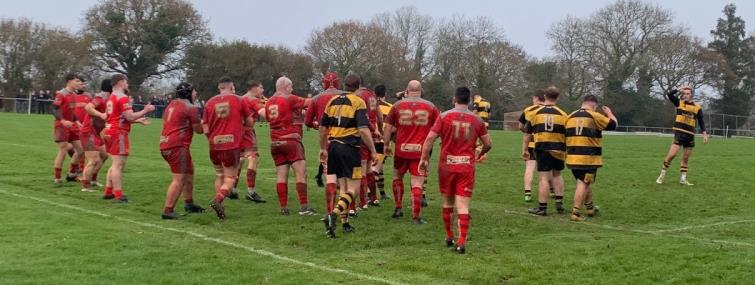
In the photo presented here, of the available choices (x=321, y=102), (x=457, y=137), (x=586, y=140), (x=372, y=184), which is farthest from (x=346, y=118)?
(x=586, y=140)

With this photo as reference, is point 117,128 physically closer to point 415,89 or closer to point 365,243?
point 415,89

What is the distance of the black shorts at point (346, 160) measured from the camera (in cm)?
1017

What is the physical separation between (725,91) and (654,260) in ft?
262

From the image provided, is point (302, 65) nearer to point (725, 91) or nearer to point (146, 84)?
point (146, 84)

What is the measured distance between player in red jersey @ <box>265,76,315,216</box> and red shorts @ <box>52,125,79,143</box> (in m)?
5.58

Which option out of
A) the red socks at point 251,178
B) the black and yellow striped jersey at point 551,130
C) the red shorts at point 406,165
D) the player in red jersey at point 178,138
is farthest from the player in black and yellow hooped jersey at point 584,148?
the player in red jersey at point 178,138

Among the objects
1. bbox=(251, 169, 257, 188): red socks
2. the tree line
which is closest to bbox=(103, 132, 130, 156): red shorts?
bbox=(251, 169, 257, 188): red socks

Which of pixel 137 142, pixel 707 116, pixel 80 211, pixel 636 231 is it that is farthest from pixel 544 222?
pixel 707 116

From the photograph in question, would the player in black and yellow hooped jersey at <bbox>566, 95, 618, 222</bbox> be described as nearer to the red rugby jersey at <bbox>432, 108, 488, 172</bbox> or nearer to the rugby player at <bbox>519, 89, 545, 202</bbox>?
the rugby player at <bbox>519, 89, 545, 202</bbox>

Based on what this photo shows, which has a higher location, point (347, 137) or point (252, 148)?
point (347, 137)

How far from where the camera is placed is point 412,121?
1098cm

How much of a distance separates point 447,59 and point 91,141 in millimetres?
65048

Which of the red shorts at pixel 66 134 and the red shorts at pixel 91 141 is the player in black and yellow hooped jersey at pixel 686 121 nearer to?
the red shorts at pixel 91 141

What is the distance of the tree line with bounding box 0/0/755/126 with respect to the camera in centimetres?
6794
